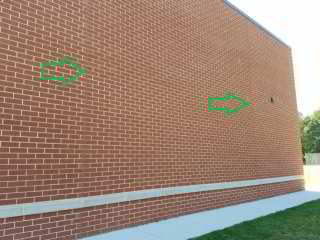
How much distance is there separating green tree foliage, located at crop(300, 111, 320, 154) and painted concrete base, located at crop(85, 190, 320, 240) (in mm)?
31865

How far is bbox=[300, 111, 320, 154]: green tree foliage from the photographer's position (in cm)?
3700

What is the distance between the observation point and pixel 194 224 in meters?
6.48

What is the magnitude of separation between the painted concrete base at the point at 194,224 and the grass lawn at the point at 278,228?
1.06ft

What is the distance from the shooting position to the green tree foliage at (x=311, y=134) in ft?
121

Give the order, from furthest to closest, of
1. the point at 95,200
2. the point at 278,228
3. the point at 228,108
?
the point at 228,108, the point at 278,228, the point at 95,200

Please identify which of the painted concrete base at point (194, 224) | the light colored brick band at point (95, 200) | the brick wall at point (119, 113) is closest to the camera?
the light colored brick band at point (95, 200)

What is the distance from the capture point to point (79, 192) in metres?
5.45

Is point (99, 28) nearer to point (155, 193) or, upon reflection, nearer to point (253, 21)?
point (155, 193)

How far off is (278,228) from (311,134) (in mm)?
35828

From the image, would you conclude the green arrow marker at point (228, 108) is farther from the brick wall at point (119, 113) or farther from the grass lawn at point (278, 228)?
the grass lawn at point (278, 228)

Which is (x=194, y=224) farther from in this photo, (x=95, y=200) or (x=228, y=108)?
(x=228, y=108)

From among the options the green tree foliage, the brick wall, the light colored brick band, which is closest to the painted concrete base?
the brick wall

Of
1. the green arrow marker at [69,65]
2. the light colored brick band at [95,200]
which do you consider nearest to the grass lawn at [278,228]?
the light colored brick band at [95,200]

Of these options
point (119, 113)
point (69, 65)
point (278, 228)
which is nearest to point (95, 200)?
point (119, 113)
